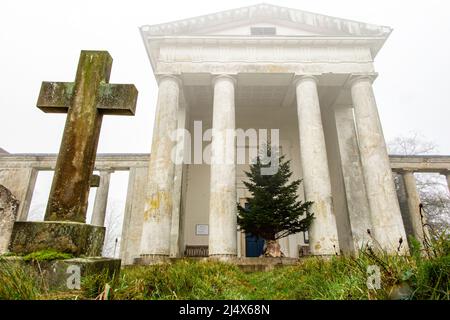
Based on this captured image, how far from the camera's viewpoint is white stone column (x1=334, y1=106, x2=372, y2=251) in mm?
13953

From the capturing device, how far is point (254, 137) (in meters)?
18.9

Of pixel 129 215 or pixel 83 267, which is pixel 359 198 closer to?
pixel 129 215

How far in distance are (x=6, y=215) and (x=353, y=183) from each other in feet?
48.4

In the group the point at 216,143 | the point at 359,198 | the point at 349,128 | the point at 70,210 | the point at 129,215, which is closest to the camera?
the point at 70,210

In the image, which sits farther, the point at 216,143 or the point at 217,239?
the point at 216,143

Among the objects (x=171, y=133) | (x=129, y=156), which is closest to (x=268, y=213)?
(x=171, y=133)

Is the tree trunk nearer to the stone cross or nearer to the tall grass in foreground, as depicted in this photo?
the stone cross

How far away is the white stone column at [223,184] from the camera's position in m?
10.3

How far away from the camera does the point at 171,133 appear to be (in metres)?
11.9

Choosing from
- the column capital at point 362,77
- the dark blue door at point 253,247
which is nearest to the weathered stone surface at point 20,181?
the dark blue door at point 253,247

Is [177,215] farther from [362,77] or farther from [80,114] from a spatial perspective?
[362,77]

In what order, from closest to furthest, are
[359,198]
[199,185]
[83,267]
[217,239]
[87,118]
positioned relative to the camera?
[83,267]
[87,118]
[217,239]
[359,198]
[199,185]
